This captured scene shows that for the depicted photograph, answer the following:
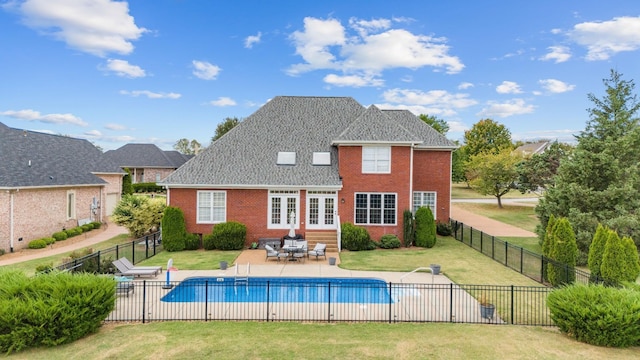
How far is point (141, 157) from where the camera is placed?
58562 mm

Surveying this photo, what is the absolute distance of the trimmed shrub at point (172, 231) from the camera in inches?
809

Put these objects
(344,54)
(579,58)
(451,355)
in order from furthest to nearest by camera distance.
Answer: (344,54) → (579,58) → (451,355)

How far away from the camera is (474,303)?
39.6ft

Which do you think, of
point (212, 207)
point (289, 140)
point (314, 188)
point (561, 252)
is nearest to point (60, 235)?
point (212, 207)

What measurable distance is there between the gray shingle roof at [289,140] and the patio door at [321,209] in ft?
2.55

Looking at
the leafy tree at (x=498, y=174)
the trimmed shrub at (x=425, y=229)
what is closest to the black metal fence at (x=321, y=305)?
the trimmed shrub at (x=425, y=229)

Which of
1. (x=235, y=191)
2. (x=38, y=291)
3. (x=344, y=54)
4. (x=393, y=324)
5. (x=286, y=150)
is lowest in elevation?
(x=393, y=324)

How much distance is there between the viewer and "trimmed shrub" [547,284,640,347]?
8859 millimetres

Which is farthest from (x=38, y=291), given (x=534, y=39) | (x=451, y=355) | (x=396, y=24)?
(x=534, y=39)

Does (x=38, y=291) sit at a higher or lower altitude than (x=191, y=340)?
higher

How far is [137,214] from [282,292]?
14763 mm

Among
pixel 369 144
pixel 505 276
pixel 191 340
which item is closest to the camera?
pixel 191 340

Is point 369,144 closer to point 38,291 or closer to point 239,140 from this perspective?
point 239,140

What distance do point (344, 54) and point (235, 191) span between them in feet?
51.0
